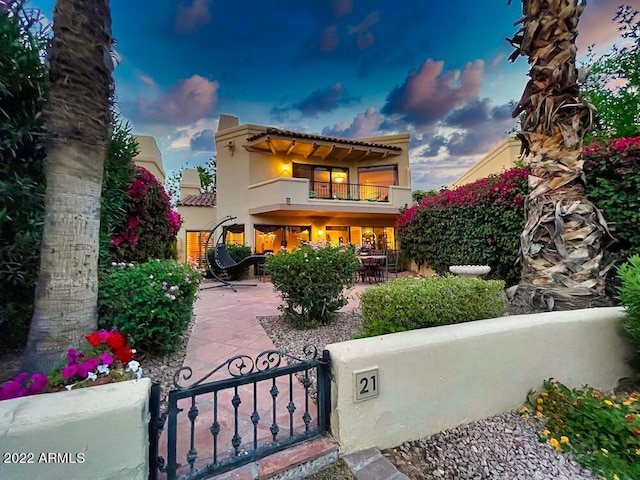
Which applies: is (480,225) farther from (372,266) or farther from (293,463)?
(293,463)

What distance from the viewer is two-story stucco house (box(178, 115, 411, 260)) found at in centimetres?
1228

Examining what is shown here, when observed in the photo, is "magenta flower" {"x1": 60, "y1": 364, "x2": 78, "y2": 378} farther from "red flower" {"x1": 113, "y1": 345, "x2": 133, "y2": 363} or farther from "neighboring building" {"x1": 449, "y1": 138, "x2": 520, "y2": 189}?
"neighboring building" {"x1": 449, "y1": 138, "x2": 520, "y2": 189}

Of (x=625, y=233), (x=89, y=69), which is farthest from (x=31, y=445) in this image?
(x=625, y=233)

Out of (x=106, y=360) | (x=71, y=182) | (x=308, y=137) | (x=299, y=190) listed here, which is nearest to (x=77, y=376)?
(x=106, y=360)

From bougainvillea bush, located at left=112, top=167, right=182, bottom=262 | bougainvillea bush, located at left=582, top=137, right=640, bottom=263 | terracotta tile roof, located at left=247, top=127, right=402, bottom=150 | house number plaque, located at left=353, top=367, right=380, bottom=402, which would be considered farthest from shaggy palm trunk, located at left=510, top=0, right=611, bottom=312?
terracotta tile roof, located at left=247, top=127, right=402, bottom=150

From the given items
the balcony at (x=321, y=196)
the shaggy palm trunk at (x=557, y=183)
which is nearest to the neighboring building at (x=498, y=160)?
the balcony at (x=321, y=196)

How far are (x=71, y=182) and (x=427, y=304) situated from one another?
3179 mm

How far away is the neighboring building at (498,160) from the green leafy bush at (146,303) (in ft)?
34.7

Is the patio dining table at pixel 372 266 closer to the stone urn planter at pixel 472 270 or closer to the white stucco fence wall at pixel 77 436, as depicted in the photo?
the stone urn planter at pixel 472 270

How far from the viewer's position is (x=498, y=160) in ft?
40.1

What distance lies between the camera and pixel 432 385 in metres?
2.31

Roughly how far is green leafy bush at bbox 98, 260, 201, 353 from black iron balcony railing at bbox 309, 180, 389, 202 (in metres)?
11.1

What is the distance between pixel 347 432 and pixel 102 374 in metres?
1.65

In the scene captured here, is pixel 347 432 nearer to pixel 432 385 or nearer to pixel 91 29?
pixel 432 385
